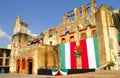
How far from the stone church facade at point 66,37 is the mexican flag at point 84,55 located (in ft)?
3.26

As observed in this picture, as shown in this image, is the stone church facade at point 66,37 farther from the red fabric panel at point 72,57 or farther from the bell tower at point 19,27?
the red fabric panel at point 72,57

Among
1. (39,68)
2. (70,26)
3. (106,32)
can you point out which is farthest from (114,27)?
(39,68)

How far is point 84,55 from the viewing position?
25453mm

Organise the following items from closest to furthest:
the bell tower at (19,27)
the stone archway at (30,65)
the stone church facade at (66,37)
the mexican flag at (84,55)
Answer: the stone church facade at (66,37) → the mexican flag at (84,55) → the stone archway at (30,65) → the bell tower at (19,27)

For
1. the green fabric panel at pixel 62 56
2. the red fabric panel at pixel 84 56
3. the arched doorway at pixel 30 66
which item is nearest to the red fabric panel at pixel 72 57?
the red fabric panel at pixel 84 56

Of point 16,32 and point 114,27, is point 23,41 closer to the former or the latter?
point 16,32

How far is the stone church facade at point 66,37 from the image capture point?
22.8m

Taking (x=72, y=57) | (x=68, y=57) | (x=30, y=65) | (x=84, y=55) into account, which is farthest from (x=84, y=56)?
(x=30, y=65)

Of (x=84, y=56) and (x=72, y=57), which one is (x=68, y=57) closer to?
(x=72, y=57)

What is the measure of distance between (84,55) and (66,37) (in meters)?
7.76

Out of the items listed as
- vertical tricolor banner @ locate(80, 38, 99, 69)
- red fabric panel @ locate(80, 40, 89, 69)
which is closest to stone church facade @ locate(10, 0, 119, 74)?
vertical tricolor banner @ locate(80, 38, 99, 69)

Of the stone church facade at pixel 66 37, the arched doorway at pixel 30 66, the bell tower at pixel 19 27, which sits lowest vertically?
the arched doorway at pixel 30 66

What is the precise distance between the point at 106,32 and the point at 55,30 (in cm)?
1501

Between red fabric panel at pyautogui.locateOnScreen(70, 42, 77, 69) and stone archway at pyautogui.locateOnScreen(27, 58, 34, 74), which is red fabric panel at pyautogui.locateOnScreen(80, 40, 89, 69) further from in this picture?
stone archway at pyautogui.locateOnScreen(27, 58, 34, 74)
